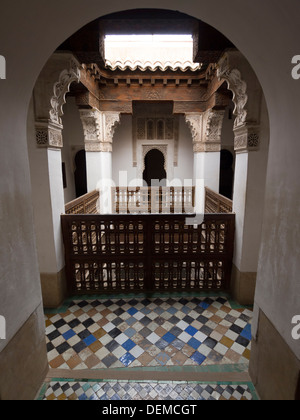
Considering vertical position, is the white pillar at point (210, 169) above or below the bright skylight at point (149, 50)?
below

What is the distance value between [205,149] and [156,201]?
1.70 meters

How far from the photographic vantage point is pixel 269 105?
1.40 m

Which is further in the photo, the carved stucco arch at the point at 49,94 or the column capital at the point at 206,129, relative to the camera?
the column capital at the point at 206,129

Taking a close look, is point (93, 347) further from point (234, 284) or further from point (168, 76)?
point (168, 76)

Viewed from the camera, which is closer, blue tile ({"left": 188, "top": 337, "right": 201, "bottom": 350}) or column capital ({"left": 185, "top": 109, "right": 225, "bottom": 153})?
blue tile ({"left": 188, "top": 337, "right": 201, "bottom": 350})

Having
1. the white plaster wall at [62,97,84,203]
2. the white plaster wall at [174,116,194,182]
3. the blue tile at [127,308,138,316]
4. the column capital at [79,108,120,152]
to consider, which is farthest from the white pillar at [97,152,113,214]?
the blue tile at [127,308,138,316]

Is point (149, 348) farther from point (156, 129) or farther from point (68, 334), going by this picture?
point (156, 129)

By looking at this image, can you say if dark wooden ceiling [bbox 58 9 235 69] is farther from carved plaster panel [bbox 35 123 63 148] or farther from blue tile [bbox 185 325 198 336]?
blue tile [bbox 185 325 198 336]

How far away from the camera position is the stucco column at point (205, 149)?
5.11 m

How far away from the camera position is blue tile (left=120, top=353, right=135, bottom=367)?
1.87 m

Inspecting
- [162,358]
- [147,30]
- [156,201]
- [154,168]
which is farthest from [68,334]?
[154,168]

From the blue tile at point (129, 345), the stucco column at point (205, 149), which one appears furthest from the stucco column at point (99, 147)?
the blue tile at point (129, 345)

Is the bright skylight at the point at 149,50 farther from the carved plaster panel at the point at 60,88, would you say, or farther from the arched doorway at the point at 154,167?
the arched doorway at the point at 154,167

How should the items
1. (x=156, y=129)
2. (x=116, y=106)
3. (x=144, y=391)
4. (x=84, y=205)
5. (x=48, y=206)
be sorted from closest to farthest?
(x=144, y=391) → (x=48, y=206) → (x=84, y=205) → (x=116, y=106) → (x=156, y=129)
